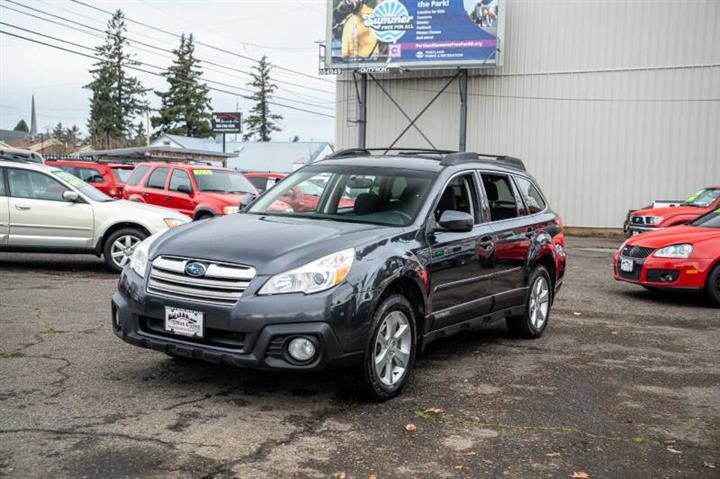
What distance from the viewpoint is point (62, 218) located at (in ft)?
37.7

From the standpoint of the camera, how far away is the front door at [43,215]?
37.4 feet

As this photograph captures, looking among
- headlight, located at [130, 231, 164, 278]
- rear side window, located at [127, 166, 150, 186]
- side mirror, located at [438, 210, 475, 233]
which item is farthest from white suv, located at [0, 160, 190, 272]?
side mirror, located at [438, 210, 475, 233]

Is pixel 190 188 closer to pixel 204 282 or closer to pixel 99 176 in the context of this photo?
pixel 99 176

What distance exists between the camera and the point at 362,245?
529 cm

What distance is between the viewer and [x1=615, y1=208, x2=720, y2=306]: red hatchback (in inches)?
400

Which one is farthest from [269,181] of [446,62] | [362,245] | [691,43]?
[362,245]

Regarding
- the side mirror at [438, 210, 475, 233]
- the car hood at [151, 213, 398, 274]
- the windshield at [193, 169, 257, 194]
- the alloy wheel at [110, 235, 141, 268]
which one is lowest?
the alloy wheel at [110, 235, 141, 268]

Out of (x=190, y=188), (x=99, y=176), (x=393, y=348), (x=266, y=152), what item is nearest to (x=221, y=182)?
(x=190, y=188)

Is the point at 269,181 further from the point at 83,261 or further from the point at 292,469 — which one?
the point at 292,469

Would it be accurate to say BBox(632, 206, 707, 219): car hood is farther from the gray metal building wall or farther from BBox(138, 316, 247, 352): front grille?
BBox(138, 316, 247, 352): front grille

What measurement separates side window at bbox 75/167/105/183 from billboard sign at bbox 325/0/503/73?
13.9 metres

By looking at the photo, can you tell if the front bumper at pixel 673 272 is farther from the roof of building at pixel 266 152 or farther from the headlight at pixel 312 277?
the roof of building at pixel 266 152

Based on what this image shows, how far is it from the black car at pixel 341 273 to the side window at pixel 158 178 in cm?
953

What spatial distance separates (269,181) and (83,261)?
1042 centimetres
